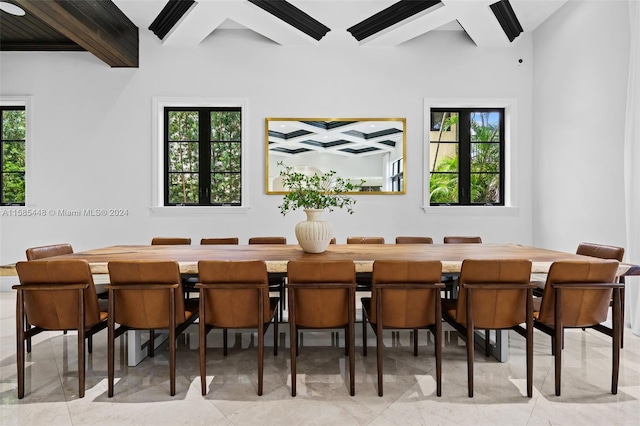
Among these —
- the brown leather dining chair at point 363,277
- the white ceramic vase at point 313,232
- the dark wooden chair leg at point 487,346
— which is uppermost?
the white ceramic vase at point 313,232

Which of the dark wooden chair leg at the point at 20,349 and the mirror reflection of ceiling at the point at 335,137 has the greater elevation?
the mirror reflection of ceiling at the point at 335,137

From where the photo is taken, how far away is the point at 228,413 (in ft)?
6.16

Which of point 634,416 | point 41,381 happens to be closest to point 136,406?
point 41,381

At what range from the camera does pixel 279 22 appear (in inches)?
160

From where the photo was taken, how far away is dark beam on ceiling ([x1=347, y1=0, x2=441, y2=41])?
3.82 metres

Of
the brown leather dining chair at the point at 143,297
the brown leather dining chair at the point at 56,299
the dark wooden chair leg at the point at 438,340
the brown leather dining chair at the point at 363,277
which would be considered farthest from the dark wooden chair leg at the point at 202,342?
the dark wooden chair leg at the point at 438,340

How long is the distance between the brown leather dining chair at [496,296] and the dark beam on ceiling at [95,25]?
12.6ft

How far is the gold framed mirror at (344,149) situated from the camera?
15.1 ft

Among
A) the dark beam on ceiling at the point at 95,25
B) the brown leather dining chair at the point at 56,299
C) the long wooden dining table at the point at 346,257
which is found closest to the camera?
the brown leather dining chair at the point at 56,299

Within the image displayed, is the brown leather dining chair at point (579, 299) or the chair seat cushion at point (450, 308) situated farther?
the chair seat cushion at point (450, 308)

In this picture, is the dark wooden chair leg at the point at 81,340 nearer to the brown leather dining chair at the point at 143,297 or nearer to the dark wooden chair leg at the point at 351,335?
the brown leather dining chair at the point at 143,297

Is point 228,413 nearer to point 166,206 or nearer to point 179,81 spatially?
point 166,206

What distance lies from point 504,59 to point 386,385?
4382 mm

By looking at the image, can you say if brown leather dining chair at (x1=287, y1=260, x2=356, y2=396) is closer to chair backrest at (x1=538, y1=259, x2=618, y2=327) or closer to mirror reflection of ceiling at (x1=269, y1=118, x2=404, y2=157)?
chair backrest at (x1=538, y1=259, x2=618, y2=327)
